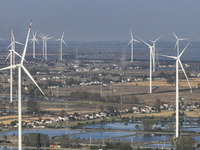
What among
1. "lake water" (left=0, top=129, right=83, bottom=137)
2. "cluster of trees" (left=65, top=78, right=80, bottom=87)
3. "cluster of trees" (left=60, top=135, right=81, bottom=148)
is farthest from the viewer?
"cluster of trees" (left=65, top=78, right=80, bottom=87)

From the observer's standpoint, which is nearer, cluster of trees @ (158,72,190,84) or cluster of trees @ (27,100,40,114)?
cluster of trees @ (27,100,40,114)

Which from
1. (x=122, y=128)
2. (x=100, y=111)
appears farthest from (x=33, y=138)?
(x=100, y=111)

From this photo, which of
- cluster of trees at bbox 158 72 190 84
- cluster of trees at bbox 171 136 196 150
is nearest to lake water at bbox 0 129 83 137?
cluster of trees at bbox 171 136 196 150

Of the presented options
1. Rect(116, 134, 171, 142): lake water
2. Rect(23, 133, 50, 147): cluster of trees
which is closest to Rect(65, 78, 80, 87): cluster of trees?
Rect(116, 134, 171, 142): lake water

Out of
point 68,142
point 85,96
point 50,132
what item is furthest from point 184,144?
point 85,96

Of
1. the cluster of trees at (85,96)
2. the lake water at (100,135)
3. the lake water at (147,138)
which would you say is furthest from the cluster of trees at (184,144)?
the cluster of trees at (85,96)

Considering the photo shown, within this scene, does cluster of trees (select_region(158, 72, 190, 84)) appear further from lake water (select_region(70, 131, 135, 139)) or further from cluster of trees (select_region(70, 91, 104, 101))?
lake water (select_region(70, 131, 135, 139))

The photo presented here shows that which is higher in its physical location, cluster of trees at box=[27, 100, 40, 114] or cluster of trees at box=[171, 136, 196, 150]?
cluster of trees at box=[27, 100, 40, 114]

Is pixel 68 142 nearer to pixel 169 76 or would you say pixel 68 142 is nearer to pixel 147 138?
pixel 147 138

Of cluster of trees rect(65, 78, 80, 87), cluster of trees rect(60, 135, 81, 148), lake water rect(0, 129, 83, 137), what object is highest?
cluster of trees rect(65, 78, 80, 87)

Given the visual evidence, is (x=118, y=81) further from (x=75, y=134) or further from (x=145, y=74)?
(x=75, y=134)

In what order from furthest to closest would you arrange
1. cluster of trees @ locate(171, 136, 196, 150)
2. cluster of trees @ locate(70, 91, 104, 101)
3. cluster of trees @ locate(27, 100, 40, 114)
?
cluster of trees @ locate(70, 91, 104, 101), cluster of trees @ locate(27, 100, 40, 114), cluster of trees @ locate(171, 136, 196, 150)
